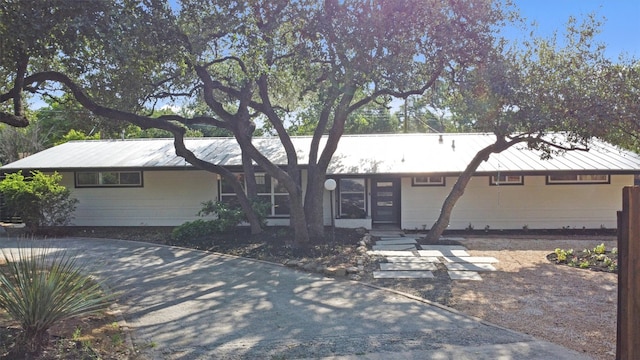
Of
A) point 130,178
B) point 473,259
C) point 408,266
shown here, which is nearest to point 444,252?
point 473,259

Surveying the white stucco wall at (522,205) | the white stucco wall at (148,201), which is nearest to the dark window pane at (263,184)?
Answer: the white stucco wall at (148,201)

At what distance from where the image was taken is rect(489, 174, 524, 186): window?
14.9 m

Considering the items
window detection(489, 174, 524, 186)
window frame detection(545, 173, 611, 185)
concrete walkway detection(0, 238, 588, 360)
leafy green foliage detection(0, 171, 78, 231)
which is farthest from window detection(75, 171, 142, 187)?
window frame detection(545, 173, 611, 185)

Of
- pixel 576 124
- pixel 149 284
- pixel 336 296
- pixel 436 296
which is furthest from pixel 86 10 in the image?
pixel 576 124

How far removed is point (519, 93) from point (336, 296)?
5833mm

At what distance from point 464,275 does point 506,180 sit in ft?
23.8

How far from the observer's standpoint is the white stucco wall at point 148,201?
1614cm

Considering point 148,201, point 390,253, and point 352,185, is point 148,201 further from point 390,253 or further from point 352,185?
point 390,253

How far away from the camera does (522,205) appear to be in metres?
14.9

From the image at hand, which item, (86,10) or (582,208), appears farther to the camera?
(582,208)

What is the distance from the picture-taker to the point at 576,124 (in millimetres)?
9656

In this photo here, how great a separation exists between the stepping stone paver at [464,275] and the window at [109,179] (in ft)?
38.7

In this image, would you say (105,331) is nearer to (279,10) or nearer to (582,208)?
(279,10)

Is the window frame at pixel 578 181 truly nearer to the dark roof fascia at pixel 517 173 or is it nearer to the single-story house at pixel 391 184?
the single-story house at pixel 391 184
